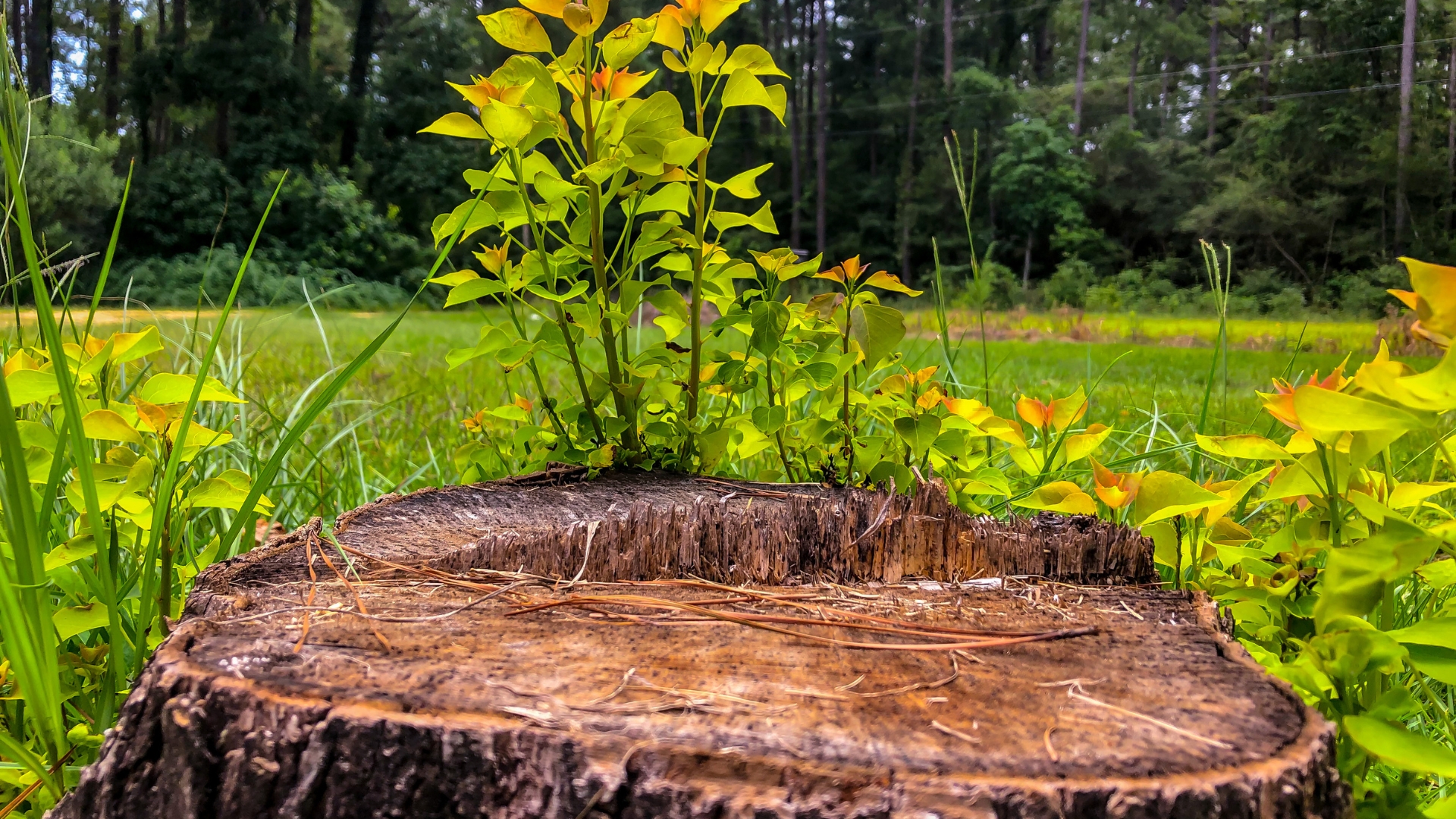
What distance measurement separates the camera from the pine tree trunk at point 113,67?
13641 mm

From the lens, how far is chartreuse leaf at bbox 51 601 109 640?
72 cm

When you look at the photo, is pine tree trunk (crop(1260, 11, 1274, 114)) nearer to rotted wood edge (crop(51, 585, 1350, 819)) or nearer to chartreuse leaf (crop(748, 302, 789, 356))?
chartreuse leaf (crop(748, 302, 789, 356))

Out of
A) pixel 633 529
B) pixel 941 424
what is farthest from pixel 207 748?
pixel 941 424

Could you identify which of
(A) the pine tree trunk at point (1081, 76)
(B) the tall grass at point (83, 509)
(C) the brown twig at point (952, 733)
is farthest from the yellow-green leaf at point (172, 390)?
(A) the pine tree trunk at point (1081, 76)

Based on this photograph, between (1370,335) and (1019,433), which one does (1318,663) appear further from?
(1370,335)

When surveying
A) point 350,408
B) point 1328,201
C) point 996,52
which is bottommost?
point 350,408

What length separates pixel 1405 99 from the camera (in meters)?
4.55

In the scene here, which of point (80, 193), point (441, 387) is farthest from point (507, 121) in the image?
point (80, 193)

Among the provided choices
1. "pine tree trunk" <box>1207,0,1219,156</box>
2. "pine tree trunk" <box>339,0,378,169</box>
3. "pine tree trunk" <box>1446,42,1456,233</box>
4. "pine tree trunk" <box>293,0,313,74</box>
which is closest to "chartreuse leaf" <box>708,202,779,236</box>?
"pine tree trunk" <box>1446,42,1456,233</box>

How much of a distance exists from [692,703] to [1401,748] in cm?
42

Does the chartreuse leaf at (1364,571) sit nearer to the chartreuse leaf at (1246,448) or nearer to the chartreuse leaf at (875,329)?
the chartreuse leaf at (1246,448)

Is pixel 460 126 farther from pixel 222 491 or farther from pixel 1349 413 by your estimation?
pixel 1349 413

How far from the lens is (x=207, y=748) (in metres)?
0.48

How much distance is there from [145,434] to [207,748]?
480mm
